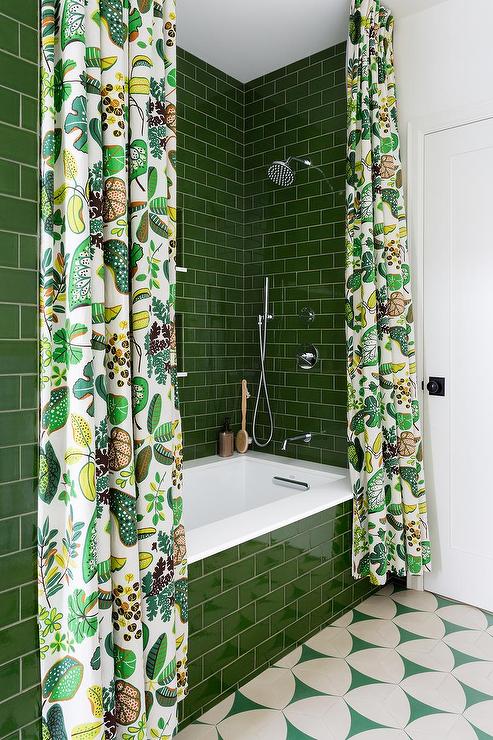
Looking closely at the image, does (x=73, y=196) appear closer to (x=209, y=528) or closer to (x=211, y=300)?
(x=209, y=528)

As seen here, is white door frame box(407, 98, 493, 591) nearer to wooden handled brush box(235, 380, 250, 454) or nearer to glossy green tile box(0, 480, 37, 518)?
wooden handled brush box(235, 380, 250, 454)

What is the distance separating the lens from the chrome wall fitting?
292 centimetres

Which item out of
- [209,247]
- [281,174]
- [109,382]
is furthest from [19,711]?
[281,174]

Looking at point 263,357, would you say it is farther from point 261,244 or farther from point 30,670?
point 30,670

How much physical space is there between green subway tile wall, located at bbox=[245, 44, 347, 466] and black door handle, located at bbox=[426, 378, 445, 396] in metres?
0.45

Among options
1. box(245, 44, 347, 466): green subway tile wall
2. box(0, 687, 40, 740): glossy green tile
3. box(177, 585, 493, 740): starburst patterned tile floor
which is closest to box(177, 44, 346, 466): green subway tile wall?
box(245, 44, 347, 466): green subway tile wall

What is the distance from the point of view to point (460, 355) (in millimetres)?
2498

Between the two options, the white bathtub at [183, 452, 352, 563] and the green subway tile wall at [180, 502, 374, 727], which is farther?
the white bathtub at [183, 452, 352, 563]

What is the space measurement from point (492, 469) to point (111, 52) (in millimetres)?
2297

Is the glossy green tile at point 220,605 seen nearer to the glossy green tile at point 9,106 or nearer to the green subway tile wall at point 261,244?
the green subway tile wall at point 261,244

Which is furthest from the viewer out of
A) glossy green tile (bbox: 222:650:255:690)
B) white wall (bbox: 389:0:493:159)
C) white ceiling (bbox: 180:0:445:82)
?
white ceiling (bbox: 180:0:445:82)

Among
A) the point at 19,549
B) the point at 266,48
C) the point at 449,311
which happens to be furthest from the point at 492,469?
the point at 266,48

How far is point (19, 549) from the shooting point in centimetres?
119

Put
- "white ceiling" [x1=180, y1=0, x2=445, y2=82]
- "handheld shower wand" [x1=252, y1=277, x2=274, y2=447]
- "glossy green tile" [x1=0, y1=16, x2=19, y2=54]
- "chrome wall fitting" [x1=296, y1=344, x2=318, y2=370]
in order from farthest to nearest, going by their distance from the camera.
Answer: "handheld shower wand" [x1=252, y1=277, x2=274, y2=447]
"chrome wall fitting" [x1=296, y1=344, x2=318, y2=370]
"white ceiling" [x1=180, y1=0, x2=445, y2=82]
"glossy green tile" [x1=0, y1=16, x2=19, y2=54]
